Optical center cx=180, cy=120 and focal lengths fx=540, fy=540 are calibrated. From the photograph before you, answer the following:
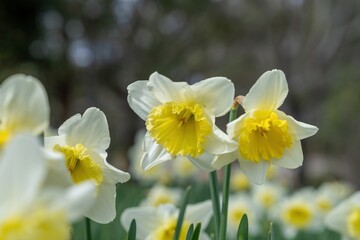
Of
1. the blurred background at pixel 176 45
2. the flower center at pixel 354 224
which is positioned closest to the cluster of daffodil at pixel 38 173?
A: the flower center at pixel 354 224

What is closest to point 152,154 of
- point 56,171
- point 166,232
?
point 166,232

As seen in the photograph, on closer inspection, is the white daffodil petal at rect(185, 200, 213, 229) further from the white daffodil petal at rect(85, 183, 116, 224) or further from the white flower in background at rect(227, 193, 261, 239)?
the white flower in background at rect(227, 193, 261, 239)

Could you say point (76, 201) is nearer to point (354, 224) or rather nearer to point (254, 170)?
point (254, 170)

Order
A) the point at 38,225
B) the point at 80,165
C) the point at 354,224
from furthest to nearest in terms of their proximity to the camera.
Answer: the point at 354,224 < the point at 80,165 < the point at 38,225

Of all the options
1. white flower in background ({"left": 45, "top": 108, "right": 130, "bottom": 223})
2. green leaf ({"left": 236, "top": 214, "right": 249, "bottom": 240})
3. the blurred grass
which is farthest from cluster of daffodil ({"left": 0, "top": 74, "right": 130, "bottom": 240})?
the blurred grass

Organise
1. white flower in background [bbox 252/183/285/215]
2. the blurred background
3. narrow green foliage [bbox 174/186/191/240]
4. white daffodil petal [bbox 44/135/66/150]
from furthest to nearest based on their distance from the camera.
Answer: the blurred background
white flower in background [bbox 252/183/285/215]
narrow green foliage [bbox 174/186/191/240]
white daffodil petal [bbox 44/135/66/150]

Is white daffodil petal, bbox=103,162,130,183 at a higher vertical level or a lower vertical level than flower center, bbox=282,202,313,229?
higher

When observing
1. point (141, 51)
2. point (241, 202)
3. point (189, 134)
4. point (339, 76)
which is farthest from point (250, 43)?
point (189, 134)

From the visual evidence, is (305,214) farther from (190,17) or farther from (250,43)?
(250,43)
